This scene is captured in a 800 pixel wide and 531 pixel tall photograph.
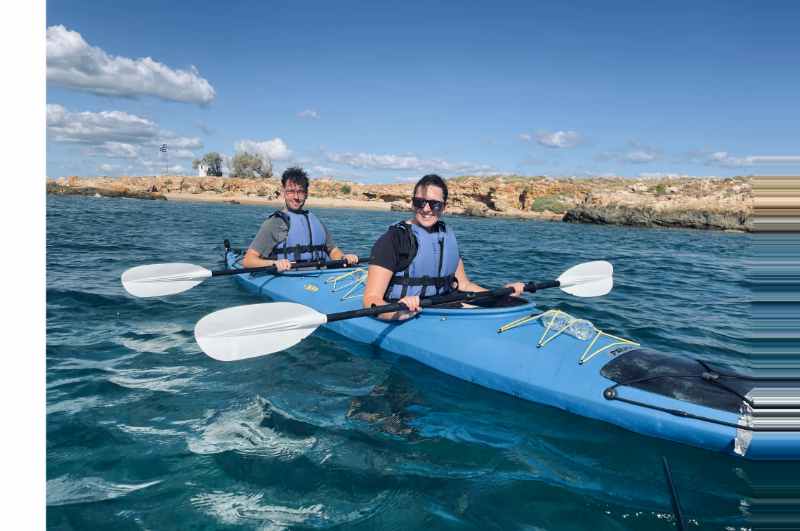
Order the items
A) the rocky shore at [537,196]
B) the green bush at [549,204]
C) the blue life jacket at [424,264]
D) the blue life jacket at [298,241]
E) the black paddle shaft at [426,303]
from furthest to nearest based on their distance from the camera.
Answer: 1. the green bush at [549,204]
2. the rocky shore at [537,196]
3. the blue life jacket at [298,241]
4. the blue life jacket at [424,264]
5. the black paddle shaft at [426,303]

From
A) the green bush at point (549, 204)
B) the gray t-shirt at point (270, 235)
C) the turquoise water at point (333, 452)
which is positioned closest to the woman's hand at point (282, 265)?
the gray t-shirt at point (270, 235)

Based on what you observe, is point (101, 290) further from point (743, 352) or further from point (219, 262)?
point (743, 352)

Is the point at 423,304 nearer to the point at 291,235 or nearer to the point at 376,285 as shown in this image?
the point at 376,285

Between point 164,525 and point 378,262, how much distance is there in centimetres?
268

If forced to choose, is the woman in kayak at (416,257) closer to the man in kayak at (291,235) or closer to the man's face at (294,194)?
the man in kayak at (291,235)

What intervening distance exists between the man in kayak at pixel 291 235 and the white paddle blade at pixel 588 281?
2.93m

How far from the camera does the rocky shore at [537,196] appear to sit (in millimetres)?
33188

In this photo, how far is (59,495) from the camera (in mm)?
2561

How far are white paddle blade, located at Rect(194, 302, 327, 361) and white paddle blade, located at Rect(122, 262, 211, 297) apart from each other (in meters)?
2.14

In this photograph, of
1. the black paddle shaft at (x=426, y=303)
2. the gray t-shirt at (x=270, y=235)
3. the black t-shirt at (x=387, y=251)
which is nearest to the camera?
the black paddle shaft at (x=426, y=303)

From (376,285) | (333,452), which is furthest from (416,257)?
(333,452)

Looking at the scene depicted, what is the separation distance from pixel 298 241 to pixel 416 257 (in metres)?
2.89

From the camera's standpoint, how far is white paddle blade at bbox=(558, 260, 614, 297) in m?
5.61

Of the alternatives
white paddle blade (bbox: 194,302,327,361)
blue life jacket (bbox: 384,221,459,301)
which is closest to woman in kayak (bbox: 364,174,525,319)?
blue life jacket (bbox: 384,221,459,301)
